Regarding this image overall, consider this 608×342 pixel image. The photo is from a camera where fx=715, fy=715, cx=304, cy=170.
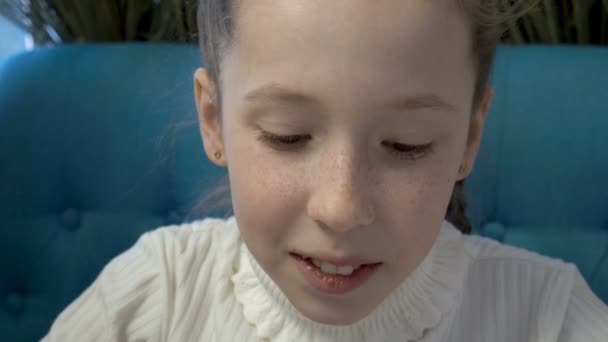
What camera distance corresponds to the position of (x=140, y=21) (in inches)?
56.9

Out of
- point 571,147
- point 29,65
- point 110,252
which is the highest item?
point 29,65

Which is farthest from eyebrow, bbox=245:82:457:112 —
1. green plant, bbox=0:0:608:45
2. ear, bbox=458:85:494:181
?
green plant, bbox=0:0:608:45

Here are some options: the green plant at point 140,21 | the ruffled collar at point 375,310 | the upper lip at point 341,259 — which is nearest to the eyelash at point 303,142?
the upper lip at point 341,259

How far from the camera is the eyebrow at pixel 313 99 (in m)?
0.67

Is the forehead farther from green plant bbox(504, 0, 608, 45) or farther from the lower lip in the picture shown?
green plant bbox(504, 0, 608, 45)

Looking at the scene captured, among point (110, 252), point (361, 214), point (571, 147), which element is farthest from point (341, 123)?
point (110, 252)

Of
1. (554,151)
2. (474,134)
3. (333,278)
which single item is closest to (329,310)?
(333,278)

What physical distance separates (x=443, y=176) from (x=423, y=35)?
0.51 ft

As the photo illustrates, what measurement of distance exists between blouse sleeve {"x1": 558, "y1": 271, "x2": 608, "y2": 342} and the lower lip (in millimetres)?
354

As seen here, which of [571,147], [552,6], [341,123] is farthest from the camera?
[552,6]

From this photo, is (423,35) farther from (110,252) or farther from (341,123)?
(110,252)

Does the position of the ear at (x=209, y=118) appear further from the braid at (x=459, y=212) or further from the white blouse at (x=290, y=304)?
the braid at (x=459, y=212)

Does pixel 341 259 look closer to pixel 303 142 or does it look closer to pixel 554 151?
pixel 303 142

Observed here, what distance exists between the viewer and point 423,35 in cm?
67
